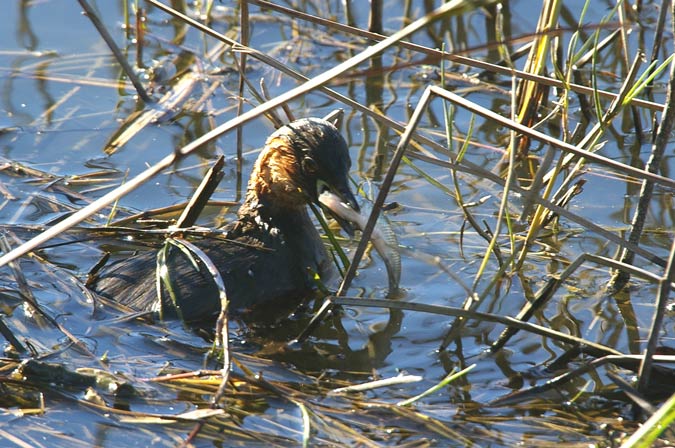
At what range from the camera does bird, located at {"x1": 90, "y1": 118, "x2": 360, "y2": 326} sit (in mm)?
5250

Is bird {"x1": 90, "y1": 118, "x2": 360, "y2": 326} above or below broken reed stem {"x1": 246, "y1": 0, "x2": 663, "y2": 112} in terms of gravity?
below

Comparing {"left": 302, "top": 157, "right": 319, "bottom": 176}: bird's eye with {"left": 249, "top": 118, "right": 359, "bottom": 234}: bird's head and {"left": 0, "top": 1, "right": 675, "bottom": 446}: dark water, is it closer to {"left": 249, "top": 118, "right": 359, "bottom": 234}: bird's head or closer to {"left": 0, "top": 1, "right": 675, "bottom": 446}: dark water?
{"left": 249, "top": 118, "right": 359, "bottom": 234}: bird's head

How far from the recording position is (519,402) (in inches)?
178

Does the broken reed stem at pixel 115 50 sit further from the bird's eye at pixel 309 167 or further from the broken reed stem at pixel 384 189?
the broken reed stem at pixel 384 189

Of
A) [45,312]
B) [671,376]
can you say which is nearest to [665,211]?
[671,376]

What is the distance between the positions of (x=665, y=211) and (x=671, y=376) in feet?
6.91

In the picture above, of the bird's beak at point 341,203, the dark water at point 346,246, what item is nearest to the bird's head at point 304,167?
the bird's beak at point 341,203

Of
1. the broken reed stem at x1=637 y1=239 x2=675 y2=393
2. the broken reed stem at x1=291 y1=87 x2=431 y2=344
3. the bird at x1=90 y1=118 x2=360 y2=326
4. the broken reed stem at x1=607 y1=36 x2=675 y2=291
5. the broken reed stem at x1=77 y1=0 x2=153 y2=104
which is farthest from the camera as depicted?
the broken reed stem at x1=77 y1=0 x2=153 y2=104

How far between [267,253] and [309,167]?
0.52m

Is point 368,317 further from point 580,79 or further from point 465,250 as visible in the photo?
point 580,79

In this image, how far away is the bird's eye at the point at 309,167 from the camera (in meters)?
5.57

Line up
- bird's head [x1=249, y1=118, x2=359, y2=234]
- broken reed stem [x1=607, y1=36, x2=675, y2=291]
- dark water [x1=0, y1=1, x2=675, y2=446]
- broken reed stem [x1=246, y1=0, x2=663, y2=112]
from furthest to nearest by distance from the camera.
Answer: bird's head [x1=249, y1=118, x2=359, y2=234], broken reed stem [x1=246, y1=0, x2=663, y2=112], broken reed stem [x1=607, y1=36, x2=675, y2=291], dark water [x1=0, y1=1, x2=675, y2=446]

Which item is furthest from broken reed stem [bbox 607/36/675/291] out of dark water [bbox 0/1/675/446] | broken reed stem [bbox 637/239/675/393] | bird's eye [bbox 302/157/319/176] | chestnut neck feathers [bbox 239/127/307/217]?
chestnut neck feathers [bbox 239/127/307/217]

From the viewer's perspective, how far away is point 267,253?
5.69 m
